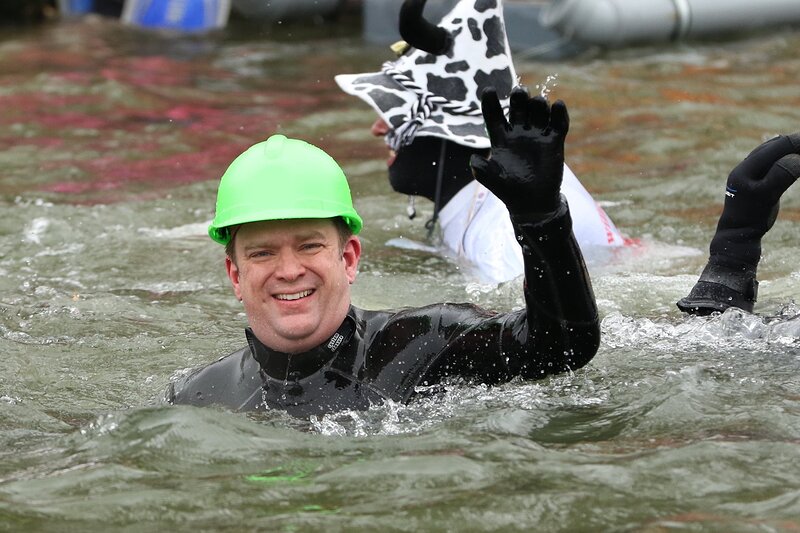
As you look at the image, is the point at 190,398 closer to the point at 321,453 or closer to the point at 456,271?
the point at 321,453

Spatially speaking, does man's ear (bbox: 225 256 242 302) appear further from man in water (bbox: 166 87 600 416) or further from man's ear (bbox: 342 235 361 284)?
man's ear (bbox: 342 235 361 284)

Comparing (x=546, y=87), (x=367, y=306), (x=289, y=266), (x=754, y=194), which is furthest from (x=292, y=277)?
(x=546, y=87)

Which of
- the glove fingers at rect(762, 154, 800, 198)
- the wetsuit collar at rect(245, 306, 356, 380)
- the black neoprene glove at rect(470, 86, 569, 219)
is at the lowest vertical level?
the wetsuit collar at rect(245, 306, 356, 380)

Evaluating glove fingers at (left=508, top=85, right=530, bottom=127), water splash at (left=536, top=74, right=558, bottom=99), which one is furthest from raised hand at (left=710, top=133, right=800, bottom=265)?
glove fingers at (left=508, top=85, right=530, bottom=127)

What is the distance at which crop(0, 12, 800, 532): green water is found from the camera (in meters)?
3.31

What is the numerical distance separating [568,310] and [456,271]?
9.64 feet

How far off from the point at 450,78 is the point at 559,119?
125 inches

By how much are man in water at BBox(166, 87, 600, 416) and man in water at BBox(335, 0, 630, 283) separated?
91.7 inches

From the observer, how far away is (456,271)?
6348 mm

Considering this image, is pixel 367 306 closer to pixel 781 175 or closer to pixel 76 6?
pixel 781 175

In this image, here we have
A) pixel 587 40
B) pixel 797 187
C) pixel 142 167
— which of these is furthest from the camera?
pixel 587 40

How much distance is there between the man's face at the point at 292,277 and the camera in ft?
12.0

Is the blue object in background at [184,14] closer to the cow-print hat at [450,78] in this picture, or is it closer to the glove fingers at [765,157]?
the cow-print hat at [450,78]

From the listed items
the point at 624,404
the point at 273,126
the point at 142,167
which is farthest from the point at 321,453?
the point at 273,126
